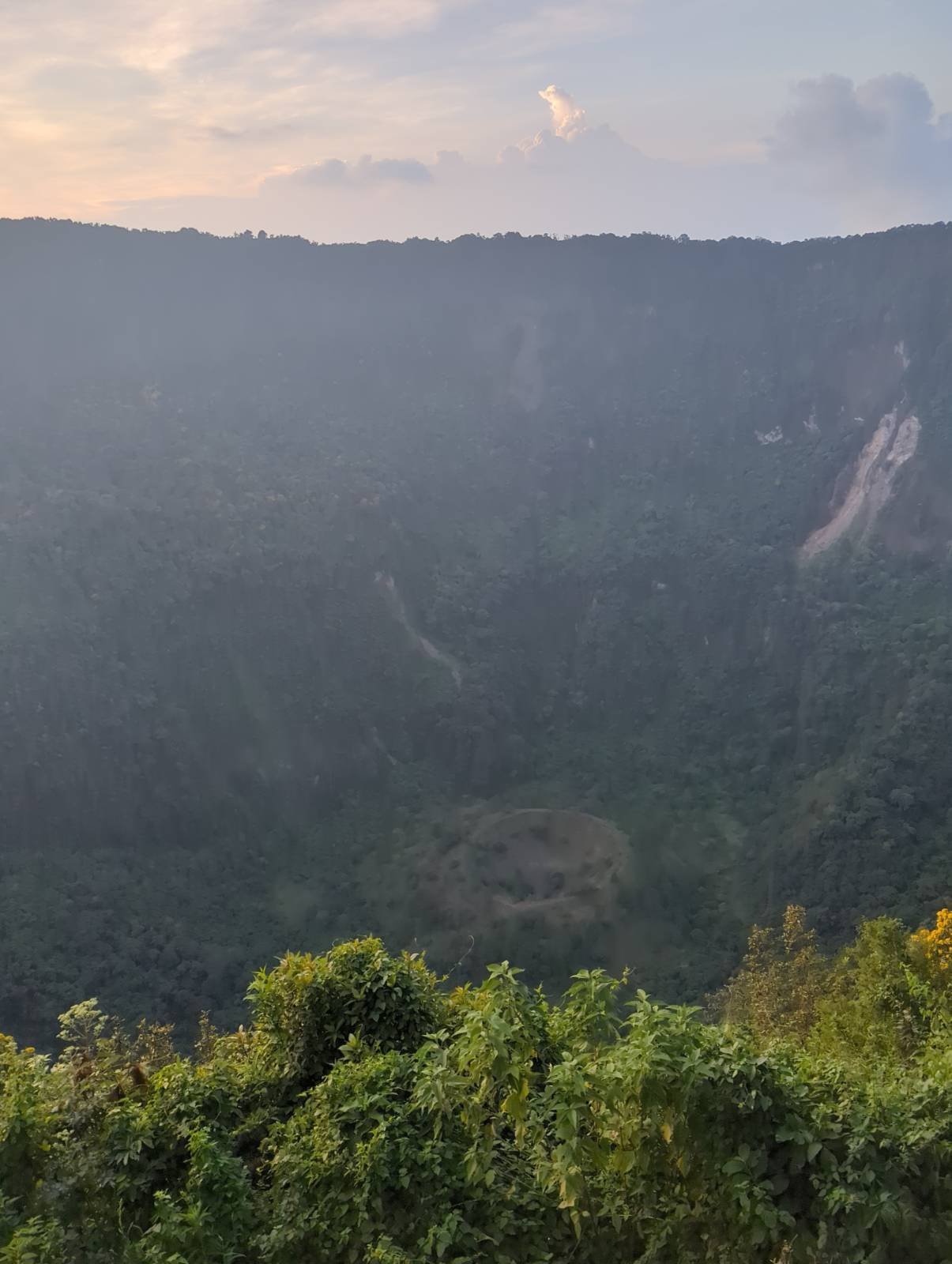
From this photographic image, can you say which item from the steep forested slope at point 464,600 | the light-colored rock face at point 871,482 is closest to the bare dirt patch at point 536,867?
the steep forested slope at point 464,600

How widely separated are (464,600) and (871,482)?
28884 mm

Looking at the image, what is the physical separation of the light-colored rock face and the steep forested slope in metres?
0.28

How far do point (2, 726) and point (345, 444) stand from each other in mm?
32641

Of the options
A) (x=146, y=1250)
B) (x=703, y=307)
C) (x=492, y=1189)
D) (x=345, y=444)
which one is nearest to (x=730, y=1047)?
(x=492, y=1189)

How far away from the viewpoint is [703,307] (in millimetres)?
80688

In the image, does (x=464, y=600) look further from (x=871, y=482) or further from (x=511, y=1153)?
(x=511, y=1153)

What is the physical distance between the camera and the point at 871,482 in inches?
2552

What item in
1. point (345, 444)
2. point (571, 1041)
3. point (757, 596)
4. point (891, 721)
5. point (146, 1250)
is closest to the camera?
point (146, 1250)

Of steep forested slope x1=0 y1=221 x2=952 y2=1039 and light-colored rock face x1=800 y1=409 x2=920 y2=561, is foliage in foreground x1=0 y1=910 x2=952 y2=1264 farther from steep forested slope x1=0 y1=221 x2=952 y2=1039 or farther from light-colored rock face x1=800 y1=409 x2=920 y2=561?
light-colored rock face x1=800 y1=409 x2=920 y2=561

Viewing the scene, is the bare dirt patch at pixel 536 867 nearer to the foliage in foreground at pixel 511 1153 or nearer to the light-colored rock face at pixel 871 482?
the light-colored rock face at pixel 871 482

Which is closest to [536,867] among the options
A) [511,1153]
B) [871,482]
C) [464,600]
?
[464,600]

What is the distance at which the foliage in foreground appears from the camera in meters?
9.68

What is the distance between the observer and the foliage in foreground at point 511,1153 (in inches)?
381

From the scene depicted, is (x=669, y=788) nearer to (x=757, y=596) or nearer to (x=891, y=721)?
(x=891, y=721)
